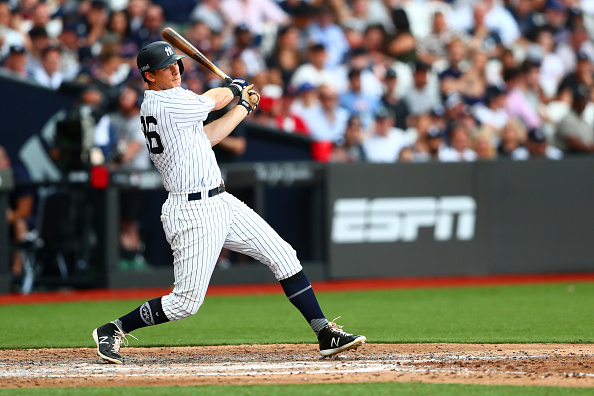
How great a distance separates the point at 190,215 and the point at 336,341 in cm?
109

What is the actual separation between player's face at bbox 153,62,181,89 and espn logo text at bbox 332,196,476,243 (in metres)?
5.81

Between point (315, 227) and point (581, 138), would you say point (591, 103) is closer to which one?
point (581, 138)

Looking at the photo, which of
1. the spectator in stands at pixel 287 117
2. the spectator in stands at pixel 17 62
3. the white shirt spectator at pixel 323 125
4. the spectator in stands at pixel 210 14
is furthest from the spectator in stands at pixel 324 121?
the spectator in stands at pixel 17 62

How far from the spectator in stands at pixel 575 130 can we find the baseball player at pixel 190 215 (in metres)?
7.74

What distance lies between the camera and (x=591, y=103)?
1334cm

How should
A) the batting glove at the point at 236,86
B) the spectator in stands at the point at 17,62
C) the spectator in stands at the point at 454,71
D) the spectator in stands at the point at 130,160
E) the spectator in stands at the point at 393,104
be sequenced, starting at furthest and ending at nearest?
the spectator in stands at the point at 454,71 → the spectator in stands at the point at 393,104 → the spectator in stands at the point at 17,62 → the spectator in stands at the point at 130,160 → the batting glove at the point at 236,86

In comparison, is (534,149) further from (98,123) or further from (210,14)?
(98,123)

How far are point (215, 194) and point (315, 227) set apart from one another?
588 cm

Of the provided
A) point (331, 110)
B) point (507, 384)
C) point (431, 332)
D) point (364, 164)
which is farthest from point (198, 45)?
point (507, 384)

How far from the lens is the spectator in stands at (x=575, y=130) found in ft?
40.4

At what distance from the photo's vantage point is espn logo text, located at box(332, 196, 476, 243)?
1119 cm

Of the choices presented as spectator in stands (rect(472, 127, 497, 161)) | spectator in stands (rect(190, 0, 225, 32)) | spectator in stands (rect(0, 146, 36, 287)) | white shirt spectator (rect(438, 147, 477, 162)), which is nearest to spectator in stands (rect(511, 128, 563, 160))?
spectator in stands (rect(472, 127, 497, 161))

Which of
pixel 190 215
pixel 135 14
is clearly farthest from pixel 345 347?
pixel 135 14

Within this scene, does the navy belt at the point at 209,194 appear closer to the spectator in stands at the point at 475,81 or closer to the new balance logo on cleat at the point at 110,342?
the new balance logo on cleat at the point at 110,342
